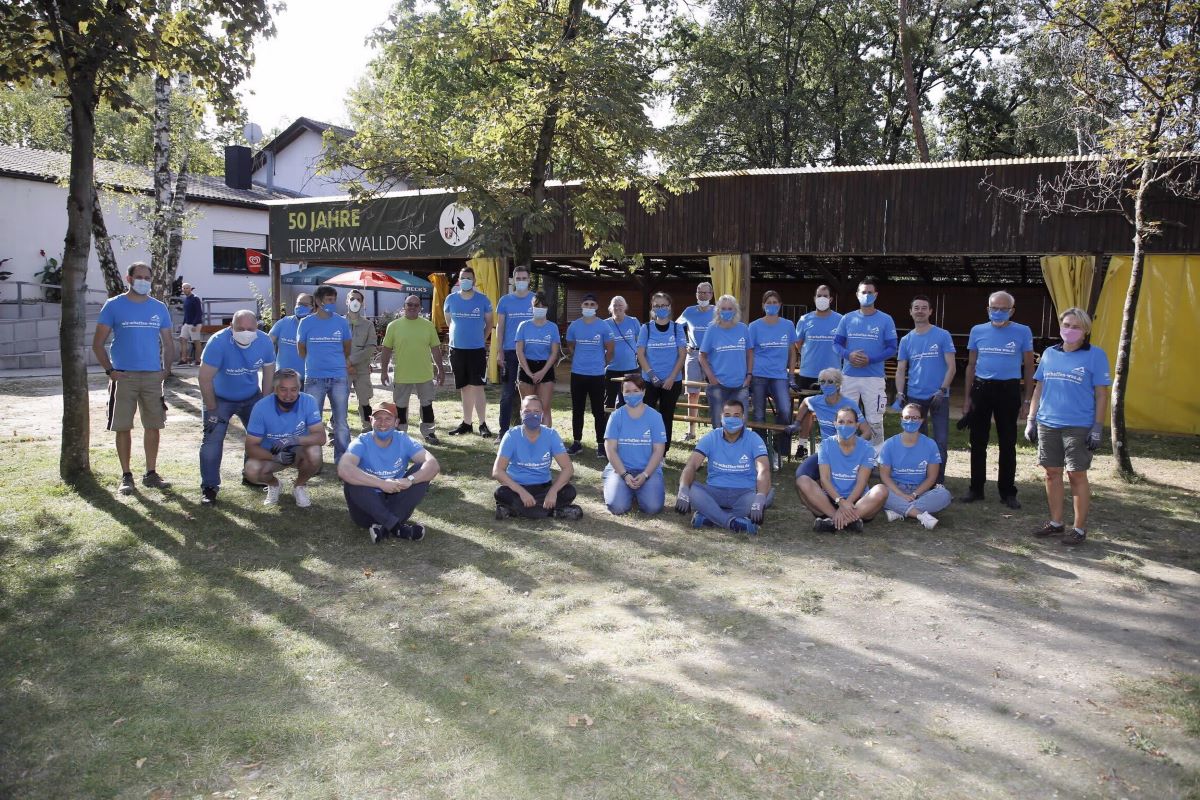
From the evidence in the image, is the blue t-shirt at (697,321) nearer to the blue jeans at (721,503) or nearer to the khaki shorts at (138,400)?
the blue jeans at (721,503)

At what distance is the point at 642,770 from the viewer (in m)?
3.13

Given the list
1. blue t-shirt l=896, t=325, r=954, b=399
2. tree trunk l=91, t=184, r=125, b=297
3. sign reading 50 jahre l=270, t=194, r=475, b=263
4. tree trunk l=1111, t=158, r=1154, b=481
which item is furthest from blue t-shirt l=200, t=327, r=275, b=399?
sign reading 50 jahre l=270, t=194, r=475, b=263

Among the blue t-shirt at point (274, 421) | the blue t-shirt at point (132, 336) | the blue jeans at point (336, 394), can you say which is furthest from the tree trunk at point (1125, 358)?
the blue t-shirt at point (132, 336)

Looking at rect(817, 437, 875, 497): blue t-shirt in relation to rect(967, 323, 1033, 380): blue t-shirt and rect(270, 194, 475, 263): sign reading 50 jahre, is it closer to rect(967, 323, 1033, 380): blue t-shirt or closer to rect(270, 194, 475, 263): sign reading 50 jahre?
rect(967, 323, 1033, 380): blue t-shirt

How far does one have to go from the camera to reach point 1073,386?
19.4 ft

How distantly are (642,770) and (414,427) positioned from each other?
26.2 ft

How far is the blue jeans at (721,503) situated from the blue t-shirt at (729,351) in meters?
1.83

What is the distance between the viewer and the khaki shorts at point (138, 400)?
689 cm

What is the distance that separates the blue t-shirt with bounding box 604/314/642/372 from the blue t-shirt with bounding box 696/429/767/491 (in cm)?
263

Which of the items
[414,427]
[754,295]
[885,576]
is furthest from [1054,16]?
[754,295]

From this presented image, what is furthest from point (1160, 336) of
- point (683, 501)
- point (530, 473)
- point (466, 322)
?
point (530, 473)

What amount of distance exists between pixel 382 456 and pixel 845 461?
11.3ft

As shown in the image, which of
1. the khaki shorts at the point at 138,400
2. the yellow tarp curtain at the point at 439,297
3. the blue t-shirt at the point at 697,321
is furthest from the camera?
the yellow tarp curtain at the point at 439,297

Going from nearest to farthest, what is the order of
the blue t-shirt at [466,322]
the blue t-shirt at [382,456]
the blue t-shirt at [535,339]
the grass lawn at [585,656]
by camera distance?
the grass lawn at [585,656] → the blue t-shirt at [382,456] → the blue t-shirt at [535,339] → the blue t-shirt at [466,322]
